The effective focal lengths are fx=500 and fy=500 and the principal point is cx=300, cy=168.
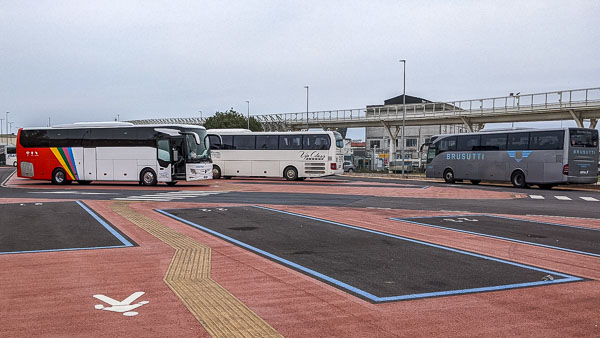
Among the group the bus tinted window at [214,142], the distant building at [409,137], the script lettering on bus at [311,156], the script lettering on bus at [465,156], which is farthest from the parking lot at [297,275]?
the distant building at [409,137]

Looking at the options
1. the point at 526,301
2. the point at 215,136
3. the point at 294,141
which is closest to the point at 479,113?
the point at 294,141

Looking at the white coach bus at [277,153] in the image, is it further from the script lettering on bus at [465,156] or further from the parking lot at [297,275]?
the parking lot at [297,275]

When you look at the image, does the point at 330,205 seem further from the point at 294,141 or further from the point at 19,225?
the point at 294,141

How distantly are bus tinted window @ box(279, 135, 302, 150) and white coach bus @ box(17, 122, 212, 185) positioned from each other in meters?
6.77

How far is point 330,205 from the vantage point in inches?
680

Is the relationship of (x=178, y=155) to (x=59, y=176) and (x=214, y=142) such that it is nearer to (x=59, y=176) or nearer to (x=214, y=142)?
(x=214, y=142)

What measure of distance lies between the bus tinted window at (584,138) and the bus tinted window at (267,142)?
17518mm

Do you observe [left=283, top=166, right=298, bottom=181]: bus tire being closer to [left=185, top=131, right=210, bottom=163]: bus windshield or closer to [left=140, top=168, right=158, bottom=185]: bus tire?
[left=185, top=131, right=210, bottom=163]: bus windshield

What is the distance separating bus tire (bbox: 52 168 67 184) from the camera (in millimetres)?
28859

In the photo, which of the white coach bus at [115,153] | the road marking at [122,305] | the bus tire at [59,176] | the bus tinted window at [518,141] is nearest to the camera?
the road marking at [122,305]

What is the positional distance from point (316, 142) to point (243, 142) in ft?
17.5

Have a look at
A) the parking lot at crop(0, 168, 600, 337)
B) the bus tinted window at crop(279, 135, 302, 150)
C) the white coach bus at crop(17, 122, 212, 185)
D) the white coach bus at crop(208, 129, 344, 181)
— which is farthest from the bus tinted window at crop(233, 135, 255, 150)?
the parking lot at crop(0, 168, 600, 337)

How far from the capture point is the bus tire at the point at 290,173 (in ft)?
110

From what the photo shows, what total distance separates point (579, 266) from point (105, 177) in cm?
2540
